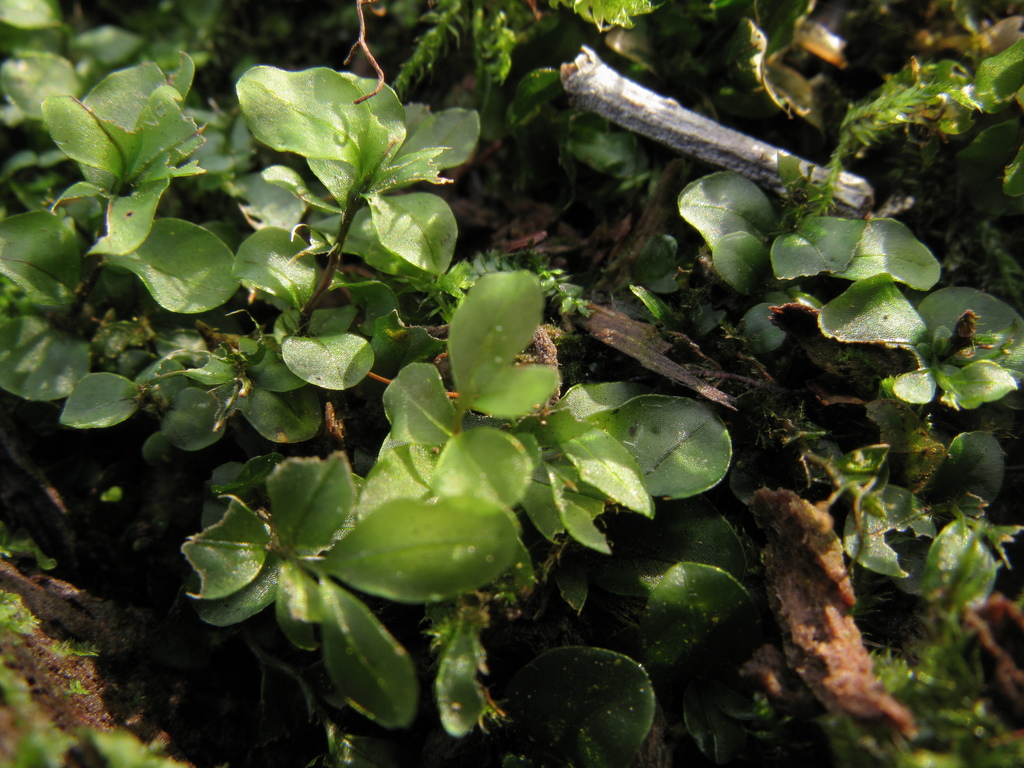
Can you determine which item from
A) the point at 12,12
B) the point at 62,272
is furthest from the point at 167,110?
the point at 12,12

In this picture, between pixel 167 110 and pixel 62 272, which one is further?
pixel 62 272

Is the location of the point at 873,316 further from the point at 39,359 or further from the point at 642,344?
the point at 39,359

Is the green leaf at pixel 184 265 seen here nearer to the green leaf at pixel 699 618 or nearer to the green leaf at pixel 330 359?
the green leaf at pixel 330 359

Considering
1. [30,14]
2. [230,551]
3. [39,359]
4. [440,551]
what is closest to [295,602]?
[230,551]

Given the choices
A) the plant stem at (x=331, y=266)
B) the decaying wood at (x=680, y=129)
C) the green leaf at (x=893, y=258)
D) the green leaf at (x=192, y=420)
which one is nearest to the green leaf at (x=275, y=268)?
the plant stem at (x=331, y=266)

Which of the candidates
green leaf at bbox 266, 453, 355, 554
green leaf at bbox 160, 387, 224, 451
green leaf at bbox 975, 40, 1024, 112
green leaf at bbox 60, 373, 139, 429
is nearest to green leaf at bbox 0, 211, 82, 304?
green leaf at bbox 60, 373, 139, 429

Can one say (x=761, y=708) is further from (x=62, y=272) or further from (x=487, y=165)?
(x=62, y=272)
